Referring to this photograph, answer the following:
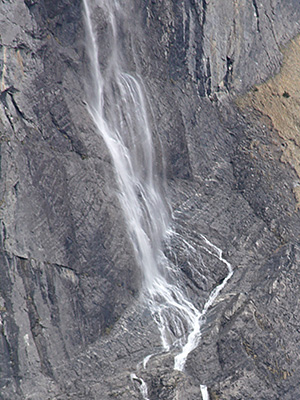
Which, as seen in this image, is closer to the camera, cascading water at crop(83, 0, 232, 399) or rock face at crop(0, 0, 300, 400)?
rock face at crop(0, 0, 300, 400)

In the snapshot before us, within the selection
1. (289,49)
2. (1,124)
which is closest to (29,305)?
(1,124)

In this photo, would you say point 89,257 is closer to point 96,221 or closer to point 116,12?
point 96,221

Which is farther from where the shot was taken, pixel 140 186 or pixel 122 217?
pixel 140 186

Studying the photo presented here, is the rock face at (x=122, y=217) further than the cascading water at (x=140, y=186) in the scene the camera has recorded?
No
